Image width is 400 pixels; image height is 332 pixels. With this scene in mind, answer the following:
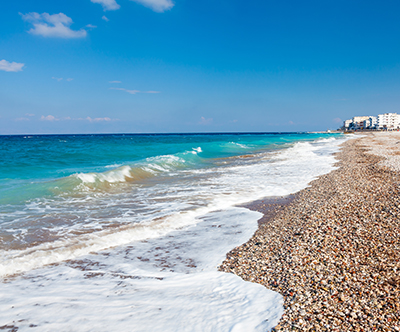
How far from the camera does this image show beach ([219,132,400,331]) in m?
2.96

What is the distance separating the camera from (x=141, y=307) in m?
3.50

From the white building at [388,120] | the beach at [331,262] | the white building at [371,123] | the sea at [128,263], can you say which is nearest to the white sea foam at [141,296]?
the sea at [128,263]

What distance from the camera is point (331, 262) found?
4.12m

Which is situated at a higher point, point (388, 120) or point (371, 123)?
point (388, 120)

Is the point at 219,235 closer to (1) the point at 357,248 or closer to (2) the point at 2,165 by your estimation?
(1) the point at 357,248

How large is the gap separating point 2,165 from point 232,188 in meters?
17.4

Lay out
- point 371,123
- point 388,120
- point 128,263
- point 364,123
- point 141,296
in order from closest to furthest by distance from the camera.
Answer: point 141,296, point 128,263, point 388,120, point 371,123, point 364,123

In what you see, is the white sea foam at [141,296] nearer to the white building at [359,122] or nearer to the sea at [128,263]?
the sea at [128,263]

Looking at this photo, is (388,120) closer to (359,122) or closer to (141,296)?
(359,122)

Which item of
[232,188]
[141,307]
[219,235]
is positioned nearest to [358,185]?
[232,188]

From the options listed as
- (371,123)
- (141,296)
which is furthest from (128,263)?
(371,123)

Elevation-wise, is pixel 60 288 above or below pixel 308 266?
below

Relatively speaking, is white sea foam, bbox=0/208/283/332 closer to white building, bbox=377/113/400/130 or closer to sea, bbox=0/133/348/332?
sea, bbox=0/133/348/332

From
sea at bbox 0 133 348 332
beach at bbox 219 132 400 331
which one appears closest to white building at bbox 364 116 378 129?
beach at bbox 219 132 400 331
